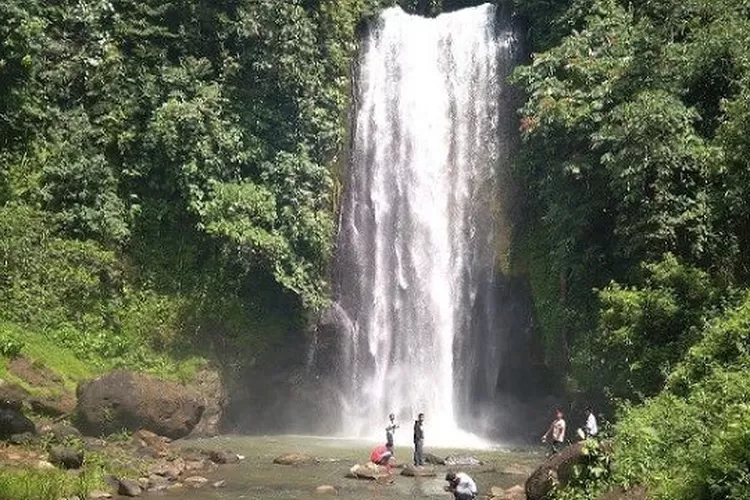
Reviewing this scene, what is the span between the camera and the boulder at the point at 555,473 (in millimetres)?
13008

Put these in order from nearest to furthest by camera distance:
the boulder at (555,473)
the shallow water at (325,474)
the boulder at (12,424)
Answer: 1. the boulder at (555,473)
2. the shallow water at (325,474)
3. the boulder at (12,424)

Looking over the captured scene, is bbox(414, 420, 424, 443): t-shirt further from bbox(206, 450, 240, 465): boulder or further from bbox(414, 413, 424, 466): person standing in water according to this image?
bbox(206, 450, 240, 465): boulder

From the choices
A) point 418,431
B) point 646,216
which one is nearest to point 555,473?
point 418,431

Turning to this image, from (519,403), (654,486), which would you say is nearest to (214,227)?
(519,403)

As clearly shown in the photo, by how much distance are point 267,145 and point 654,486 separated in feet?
70.7

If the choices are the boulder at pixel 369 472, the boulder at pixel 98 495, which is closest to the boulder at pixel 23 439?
the boulder at pixel 98 495

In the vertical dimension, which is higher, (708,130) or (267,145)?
(267,145)

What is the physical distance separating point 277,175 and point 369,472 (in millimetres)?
13576

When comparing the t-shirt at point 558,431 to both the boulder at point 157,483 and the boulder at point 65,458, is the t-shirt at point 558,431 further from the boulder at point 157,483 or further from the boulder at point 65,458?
the boulder at point 65,458

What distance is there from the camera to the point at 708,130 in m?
21.8

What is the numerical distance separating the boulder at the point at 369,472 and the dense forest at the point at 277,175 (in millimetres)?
6366

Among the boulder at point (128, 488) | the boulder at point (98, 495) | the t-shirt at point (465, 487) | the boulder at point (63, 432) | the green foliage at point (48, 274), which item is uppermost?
the green foliage at point (48, 274)

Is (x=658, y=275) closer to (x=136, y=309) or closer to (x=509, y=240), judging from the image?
(x=509, y=240)

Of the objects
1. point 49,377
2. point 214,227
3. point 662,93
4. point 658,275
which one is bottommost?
point 49,377
